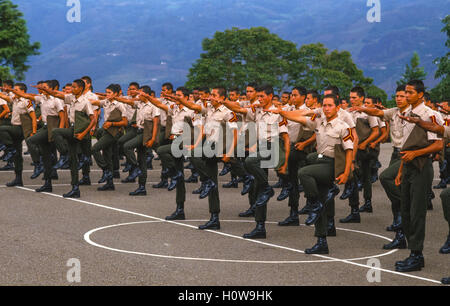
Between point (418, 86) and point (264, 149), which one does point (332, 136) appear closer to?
point (418, 86)

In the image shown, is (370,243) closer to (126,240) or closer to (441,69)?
(126,240)

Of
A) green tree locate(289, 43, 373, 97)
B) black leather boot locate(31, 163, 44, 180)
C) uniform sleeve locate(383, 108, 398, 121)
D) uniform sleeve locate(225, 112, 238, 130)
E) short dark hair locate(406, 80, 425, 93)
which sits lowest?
black leather boot locate(31, 163, 44, 180)

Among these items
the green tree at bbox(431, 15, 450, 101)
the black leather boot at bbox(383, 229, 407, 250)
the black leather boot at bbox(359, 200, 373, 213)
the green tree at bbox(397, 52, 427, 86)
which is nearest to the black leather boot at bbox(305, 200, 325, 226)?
the black leather boot at bbox(383, 229, 407, 250)

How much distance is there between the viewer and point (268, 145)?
1185 cm

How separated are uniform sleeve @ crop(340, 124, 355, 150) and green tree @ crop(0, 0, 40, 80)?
5121cm

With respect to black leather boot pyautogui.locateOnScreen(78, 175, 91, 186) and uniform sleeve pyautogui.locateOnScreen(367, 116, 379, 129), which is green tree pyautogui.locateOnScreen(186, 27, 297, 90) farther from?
uniform sleeve pyautogui.locateOnScreen(367, 116, 379, 129)

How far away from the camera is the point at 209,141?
12359mm

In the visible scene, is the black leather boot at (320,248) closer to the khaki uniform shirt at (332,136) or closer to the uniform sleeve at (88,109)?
the khaki uniform shirt at (332,136)

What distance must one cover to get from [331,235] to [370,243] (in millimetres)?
815

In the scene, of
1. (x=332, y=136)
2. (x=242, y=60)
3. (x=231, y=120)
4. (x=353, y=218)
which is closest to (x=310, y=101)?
(x=353, y=218)

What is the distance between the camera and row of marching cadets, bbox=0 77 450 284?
31.0 feet

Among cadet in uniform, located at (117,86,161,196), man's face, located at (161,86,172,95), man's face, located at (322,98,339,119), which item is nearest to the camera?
man's face, located at (322,98,339,119)

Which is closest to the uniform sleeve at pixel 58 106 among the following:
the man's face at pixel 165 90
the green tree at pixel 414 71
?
the man's face at pixel 165 90
